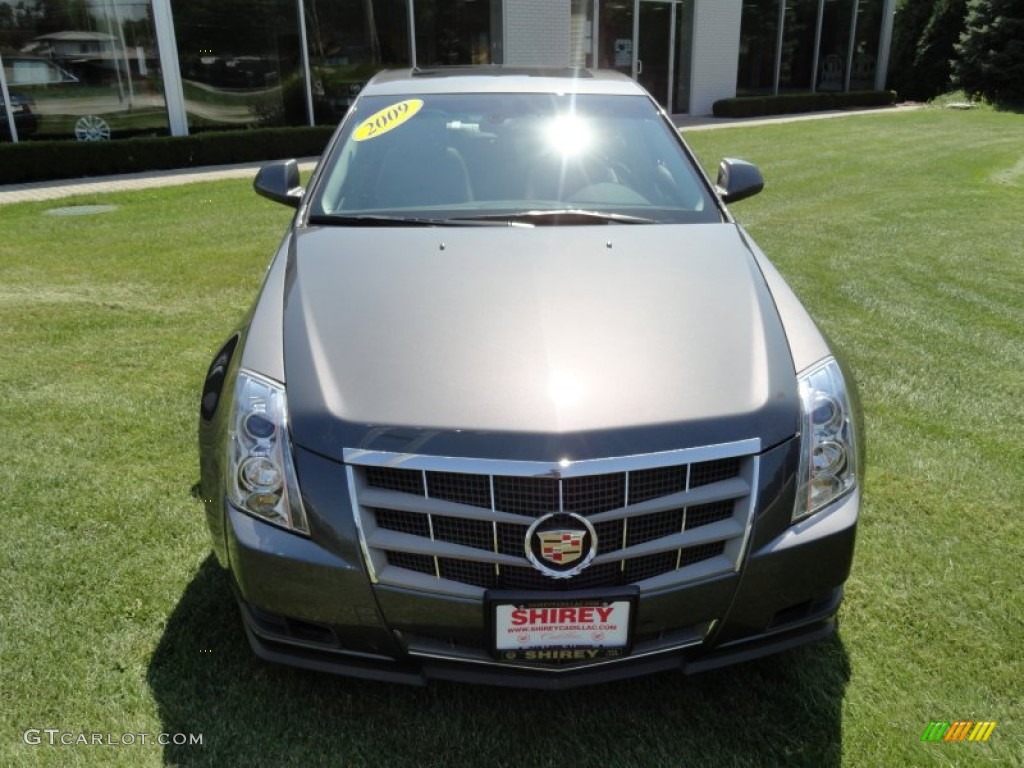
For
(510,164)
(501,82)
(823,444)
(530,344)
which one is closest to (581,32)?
(501,82)

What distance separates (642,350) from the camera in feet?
7.38

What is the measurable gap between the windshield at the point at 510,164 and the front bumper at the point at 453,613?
140 cm

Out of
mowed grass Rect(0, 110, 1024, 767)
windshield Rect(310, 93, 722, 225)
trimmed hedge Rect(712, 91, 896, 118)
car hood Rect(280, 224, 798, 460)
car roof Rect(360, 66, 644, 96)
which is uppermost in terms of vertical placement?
car roof Rect(360, 66, 644, 96)

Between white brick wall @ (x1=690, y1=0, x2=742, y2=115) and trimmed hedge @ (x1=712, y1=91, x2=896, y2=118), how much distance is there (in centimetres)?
46

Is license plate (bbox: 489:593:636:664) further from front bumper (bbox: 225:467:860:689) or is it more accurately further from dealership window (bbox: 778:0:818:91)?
dealership window (bbox: 778:0:818:91)

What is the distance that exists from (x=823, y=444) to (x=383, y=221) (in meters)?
1.70

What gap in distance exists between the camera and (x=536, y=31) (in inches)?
700

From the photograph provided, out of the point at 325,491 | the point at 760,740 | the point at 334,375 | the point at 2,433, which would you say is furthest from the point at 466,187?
the point at 2,433

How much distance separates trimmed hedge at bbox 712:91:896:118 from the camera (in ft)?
69.2

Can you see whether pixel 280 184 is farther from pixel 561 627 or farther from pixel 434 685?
pixel 561 627

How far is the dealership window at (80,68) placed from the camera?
1216 cm

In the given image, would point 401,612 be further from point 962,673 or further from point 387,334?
point 962,673

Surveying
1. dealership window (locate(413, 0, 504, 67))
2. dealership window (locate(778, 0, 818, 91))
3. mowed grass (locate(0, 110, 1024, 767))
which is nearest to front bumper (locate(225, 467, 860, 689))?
mowed grass (locate(0, 110, 1024, 767))

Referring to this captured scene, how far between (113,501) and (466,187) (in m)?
1.84
